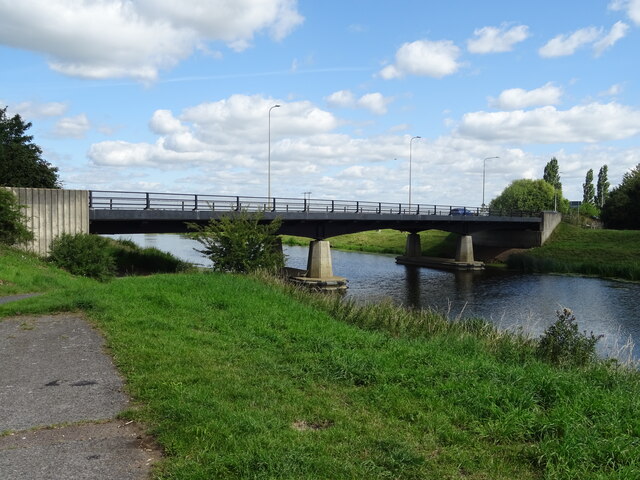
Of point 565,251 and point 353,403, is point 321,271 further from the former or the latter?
point 353,403

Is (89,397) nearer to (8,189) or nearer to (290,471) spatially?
(290,471)

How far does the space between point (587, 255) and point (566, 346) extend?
163 ft

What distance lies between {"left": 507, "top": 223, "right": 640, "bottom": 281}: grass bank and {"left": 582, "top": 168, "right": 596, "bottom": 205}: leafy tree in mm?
65537

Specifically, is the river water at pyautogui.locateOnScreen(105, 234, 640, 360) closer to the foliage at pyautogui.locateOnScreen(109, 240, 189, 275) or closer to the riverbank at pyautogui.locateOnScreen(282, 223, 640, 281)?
the riverbank at pyautogui.locateOnScreen(282, 223, 640, 281)

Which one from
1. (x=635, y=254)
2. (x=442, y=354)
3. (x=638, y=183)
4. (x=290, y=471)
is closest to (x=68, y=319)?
(x=442, y=354)

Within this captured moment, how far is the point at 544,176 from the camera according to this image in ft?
383

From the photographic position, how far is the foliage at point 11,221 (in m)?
24.9

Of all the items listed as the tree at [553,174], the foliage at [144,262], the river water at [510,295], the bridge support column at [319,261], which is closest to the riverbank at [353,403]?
the river water at [510,295]

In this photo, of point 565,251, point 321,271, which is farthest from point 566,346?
point 565,251

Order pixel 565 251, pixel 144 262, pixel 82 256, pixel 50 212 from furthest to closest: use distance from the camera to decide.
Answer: pixel 565 251
pixel 144 262
pixel 50 212
pixel 82 256

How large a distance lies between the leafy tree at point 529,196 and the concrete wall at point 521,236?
28.5 metres

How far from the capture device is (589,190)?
12688 cm

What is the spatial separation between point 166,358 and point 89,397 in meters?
1.71

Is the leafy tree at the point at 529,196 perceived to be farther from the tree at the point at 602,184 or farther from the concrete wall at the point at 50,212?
the concrete wall at the point at 50,212
